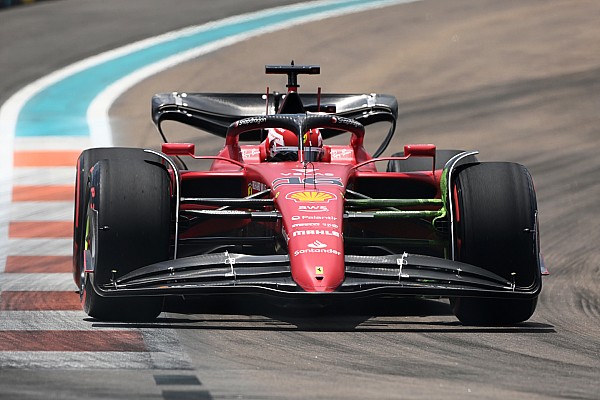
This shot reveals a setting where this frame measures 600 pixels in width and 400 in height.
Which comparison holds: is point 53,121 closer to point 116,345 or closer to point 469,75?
point 469,75

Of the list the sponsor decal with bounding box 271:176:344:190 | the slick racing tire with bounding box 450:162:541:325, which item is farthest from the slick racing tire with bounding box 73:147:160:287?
the slick racing tire with bounding box 450:162:541:325

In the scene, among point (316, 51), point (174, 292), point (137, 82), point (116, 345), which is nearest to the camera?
point (116, 345)

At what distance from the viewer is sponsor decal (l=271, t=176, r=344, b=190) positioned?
1014 centimetres

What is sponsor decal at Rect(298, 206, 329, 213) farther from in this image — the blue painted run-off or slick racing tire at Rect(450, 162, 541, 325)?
the blue painted run-off

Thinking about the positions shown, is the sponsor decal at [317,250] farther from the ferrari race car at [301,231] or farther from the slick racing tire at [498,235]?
the slick racing tire at [498,235]

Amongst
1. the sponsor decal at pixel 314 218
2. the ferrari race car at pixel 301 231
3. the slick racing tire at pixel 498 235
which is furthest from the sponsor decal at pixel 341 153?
the sponsor decal at pixel 314 218

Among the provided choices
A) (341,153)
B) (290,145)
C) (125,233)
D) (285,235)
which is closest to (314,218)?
(285,235)

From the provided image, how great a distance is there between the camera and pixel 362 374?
7.89m

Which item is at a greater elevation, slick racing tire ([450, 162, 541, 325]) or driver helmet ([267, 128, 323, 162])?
driver helmet ([267, 128, 323, 162])

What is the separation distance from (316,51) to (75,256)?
44.3 feet

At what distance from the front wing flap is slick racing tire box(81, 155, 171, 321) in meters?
0.14

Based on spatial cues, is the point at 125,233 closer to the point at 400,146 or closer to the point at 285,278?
the point at 285,278

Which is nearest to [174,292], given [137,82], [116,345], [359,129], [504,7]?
[116,345]

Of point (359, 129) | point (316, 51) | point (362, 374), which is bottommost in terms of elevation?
point (362, 374)
